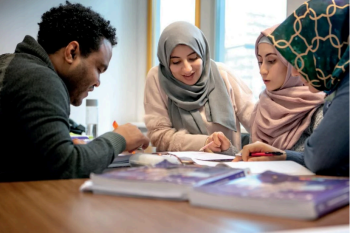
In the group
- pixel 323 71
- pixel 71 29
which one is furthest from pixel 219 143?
pixel 71 29

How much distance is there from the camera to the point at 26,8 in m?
3.73

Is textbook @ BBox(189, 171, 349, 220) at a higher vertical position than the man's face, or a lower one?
lower

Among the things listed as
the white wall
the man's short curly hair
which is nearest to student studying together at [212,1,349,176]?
the man's short curly hair

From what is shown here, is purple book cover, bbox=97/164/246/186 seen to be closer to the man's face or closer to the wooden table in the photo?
the wooden table

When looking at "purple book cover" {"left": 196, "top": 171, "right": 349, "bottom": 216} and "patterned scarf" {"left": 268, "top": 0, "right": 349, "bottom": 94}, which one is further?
"patterned scarf" {"left": 268, "top": 0, "right": 349, "bottom": 94}

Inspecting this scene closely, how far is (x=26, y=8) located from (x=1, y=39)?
361 mm

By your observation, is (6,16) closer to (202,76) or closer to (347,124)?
(202,76)

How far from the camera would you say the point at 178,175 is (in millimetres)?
776

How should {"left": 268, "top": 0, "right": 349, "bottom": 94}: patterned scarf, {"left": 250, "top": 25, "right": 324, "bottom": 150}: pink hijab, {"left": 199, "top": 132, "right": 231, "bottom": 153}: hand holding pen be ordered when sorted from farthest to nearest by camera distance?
{"left": 199, "top": 132, "right": 231, "bottom": 153}: hand holding pen < {"left": 250, "top": 25, "right": 324, "bottom": 150}: pink hijab < {"left": 268, "top": 0, "right": 349, "bottom": 94}: patterned scarf

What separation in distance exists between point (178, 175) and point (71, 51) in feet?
2.84

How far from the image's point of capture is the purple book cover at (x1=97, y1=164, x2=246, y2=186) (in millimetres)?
730

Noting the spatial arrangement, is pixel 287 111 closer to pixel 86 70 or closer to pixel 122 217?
pixel 86 70

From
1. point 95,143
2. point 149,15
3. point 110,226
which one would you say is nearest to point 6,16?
point 149,15

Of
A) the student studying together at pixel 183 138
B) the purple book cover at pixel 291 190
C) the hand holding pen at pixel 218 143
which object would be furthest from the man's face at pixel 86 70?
the purple book cover at pixel 291 190
